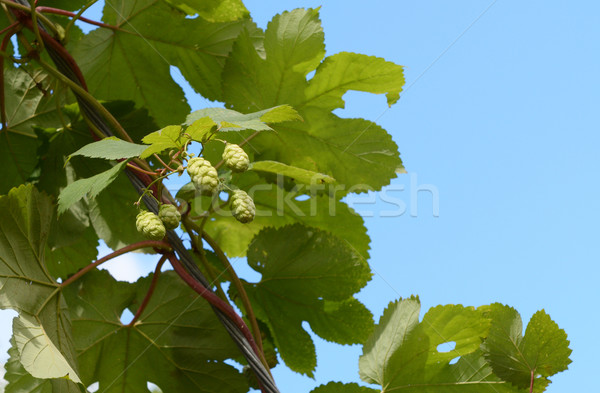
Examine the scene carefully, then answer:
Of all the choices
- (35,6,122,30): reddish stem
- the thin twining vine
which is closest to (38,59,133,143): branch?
the thin twining vine

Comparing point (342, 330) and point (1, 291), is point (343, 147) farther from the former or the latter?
point (1, 291)

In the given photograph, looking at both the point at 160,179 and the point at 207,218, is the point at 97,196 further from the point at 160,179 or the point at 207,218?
the point at 160,179

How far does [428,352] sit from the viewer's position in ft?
4.74

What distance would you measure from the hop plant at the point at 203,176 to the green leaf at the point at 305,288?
0.48 m

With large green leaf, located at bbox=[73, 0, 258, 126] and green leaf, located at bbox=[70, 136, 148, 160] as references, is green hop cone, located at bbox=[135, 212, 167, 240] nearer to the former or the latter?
green leaf, located at bbox=[70, 136, 148, 160]

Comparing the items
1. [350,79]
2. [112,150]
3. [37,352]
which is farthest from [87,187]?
[350,79]

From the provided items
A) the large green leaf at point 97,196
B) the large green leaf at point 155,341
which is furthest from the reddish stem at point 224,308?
the large green leaf at point 97,196

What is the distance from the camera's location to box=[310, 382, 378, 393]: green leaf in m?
1.40

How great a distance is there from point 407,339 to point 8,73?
1417 mm

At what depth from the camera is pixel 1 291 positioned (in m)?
1.24

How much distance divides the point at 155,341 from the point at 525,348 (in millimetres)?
890

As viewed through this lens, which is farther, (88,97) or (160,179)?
(88,97)

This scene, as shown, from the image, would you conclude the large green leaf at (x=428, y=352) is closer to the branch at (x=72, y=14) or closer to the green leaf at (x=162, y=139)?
the green leaf at (x=162, y=139)

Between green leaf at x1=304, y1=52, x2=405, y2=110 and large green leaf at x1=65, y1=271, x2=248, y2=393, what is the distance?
2.02 feet
